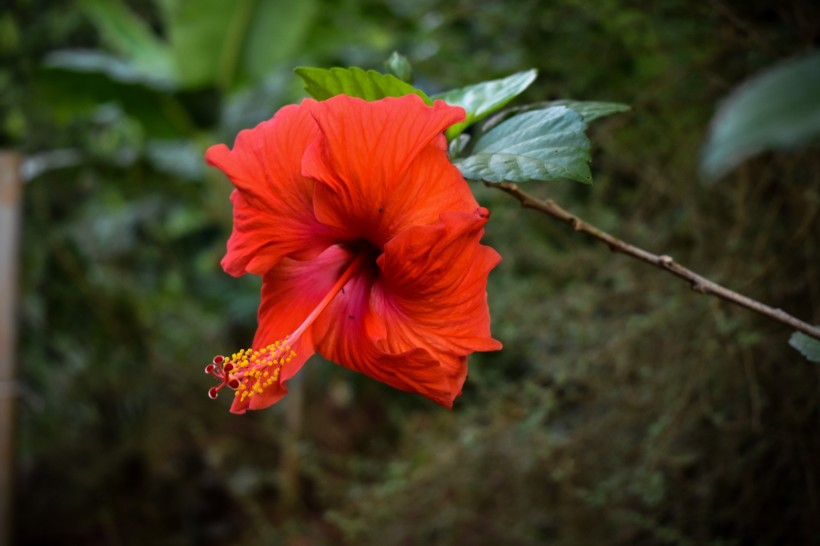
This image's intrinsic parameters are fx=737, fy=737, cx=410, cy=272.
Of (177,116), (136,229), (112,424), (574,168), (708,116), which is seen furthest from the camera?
(136,229)

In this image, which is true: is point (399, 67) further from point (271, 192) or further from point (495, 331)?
point (495, 331)

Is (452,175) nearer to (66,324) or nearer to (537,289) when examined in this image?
(537,289)

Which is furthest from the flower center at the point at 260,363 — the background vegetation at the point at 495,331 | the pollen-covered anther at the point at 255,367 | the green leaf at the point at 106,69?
the green leaf at the point at 106,69

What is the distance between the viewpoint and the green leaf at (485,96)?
0.53m

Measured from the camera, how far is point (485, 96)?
57cm

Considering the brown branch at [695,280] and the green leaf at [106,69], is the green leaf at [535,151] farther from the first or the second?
the green leaf at [106,69]

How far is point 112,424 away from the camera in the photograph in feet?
8.53

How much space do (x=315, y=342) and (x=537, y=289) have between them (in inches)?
35.6

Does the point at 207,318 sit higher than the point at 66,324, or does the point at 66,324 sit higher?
the point at 66,324

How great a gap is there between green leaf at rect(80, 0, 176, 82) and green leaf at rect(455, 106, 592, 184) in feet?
7.75

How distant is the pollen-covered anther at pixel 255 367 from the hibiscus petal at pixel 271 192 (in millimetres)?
62

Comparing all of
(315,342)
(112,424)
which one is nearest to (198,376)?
(112,424)

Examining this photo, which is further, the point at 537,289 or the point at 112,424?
the point at 112,424

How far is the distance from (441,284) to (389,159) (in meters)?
0.09
